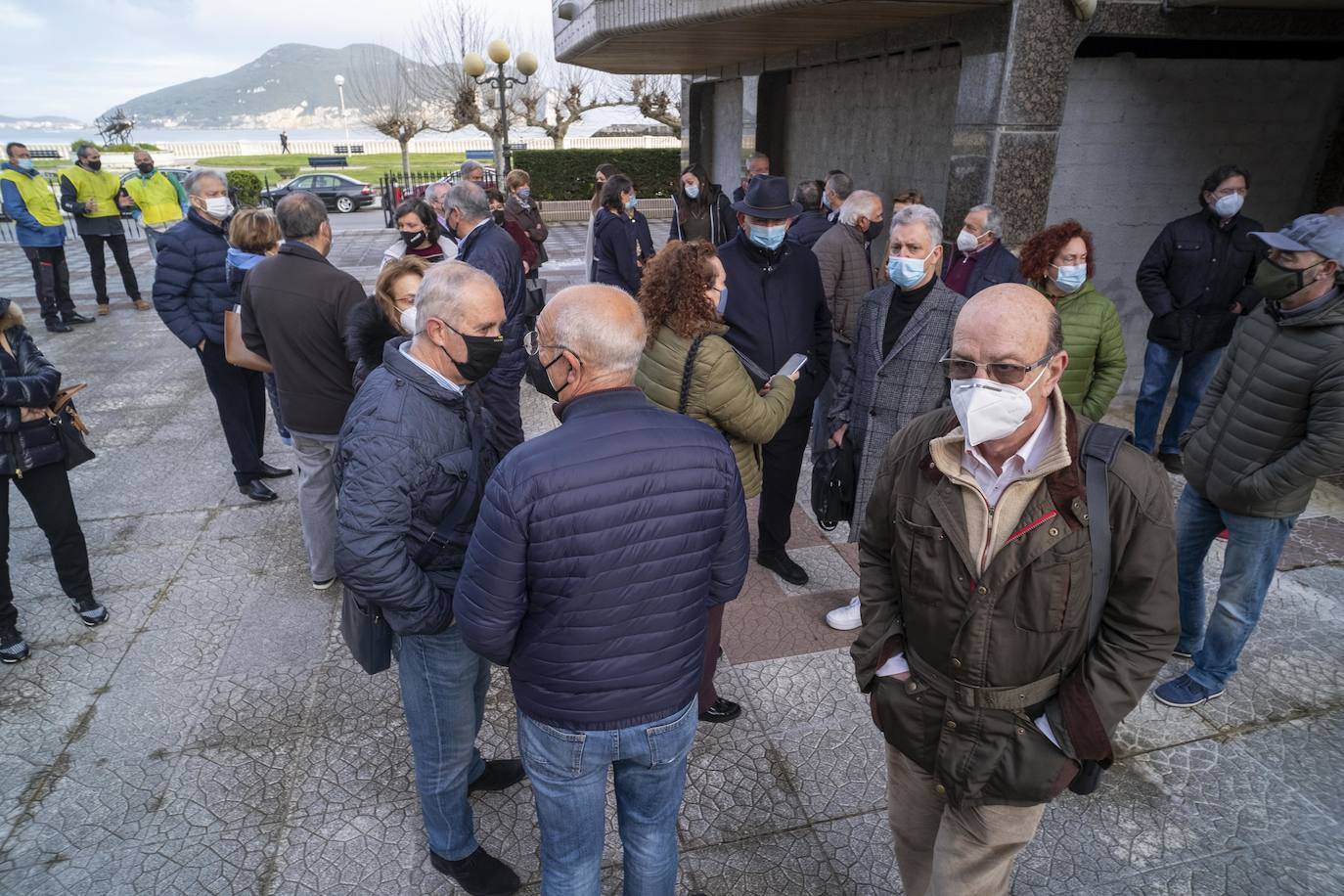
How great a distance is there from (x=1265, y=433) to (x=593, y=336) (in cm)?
268

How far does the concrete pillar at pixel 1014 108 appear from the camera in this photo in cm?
593

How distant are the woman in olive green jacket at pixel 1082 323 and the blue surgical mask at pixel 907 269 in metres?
0.99

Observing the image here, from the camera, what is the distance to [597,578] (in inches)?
73.3

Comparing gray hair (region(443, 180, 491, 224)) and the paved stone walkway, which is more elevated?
gray hair (region(443, 180, 491, 224))

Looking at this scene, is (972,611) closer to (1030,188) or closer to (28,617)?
(28,617)

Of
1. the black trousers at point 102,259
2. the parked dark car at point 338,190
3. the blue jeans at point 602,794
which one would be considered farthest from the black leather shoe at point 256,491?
the parked dark car at point 338,190

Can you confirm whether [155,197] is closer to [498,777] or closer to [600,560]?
[498,777]

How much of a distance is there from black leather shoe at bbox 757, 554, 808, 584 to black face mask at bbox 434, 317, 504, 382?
2.57 m

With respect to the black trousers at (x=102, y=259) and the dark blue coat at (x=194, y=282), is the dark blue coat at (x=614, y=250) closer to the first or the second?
the dark blue coat at (x=194, y=282)

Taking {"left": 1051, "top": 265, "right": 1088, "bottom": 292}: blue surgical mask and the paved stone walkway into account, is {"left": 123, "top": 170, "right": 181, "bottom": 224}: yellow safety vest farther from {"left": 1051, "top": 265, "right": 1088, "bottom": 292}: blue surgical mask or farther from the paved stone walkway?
{"left": 1051, "top": 265, "right": 1088, "bottom": 292}: blue surgical mask

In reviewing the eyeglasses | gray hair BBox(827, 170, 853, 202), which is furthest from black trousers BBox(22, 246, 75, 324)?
the eyeglasses

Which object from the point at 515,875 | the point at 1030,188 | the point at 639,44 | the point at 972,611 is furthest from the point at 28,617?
the point at 639,44

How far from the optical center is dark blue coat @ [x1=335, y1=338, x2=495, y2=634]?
7.11ft

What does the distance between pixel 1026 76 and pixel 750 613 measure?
4630mm
